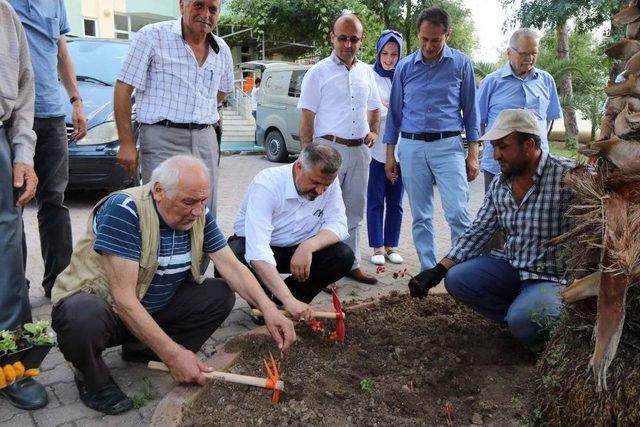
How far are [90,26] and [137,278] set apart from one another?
23.3m

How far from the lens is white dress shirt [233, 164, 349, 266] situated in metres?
3.36

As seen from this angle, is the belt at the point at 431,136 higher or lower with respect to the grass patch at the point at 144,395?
higher

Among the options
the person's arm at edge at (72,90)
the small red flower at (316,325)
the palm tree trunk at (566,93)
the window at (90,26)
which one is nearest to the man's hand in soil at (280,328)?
the small red flower at (316,325)

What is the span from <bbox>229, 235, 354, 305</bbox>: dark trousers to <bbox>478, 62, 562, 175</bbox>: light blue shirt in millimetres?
1806

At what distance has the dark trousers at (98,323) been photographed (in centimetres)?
259

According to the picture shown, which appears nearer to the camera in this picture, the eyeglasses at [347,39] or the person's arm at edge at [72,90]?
the person's arm at edge at [72,90]

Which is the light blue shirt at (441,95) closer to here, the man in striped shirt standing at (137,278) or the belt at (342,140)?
the belt at (342,140)

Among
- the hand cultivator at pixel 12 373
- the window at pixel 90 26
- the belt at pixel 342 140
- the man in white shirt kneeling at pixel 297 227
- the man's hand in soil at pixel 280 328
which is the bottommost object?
the hand cultivator at pixel 12 373

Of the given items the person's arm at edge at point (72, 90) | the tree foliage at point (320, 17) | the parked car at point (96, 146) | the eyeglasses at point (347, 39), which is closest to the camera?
the person's arm at edge at point (72, 90)

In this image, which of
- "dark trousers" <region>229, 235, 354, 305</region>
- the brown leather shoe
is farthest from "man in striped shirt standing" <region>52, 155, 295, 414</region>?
the brown leather shoe

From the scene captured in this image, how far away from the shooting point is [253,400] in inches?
104

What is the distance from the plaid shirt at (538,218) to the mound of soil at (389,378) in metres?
0.47

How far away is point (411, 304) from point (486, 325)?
0.53 meters

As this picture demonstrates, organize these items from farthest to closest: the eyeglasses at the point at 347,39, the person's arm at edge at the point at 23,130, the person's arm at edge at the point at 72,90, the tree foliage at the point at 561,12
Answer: the tree foliage at the point at 561,12 < the eyeglasses at the point at 347,39 < the person's arm at edge at the point at 72,90 < the person's arm at edge at the point at 23,130
